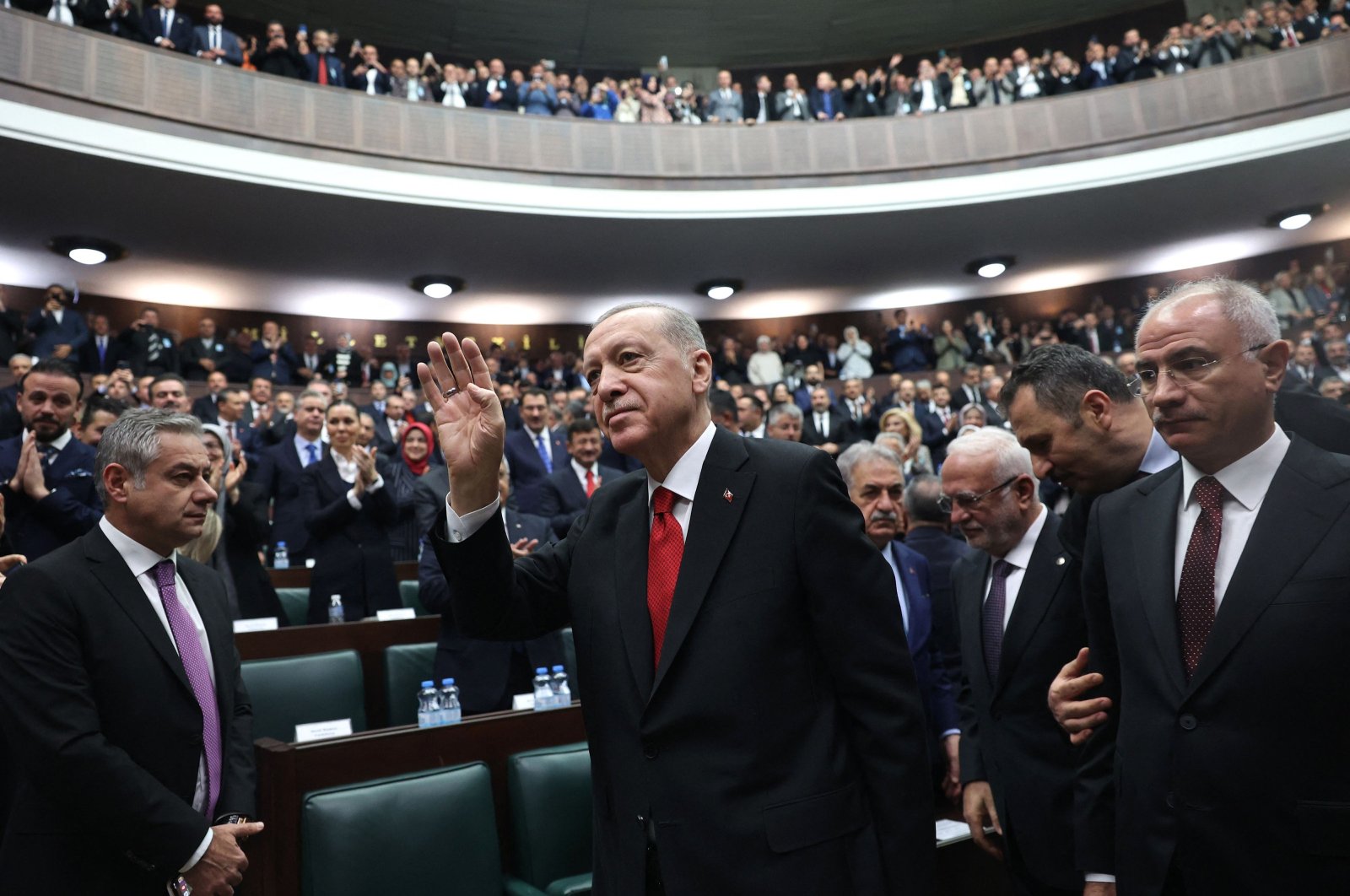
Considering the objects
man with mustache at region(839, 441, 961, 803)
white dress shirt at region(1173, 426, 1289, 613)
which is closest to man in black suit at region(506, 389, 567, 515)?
man with mustache at region(839, 441, 961, 803)

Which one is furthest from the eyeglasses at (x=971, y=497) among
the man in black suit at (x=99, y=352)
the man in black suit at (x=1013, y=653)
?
the man in black suit at (x=99, y=352)

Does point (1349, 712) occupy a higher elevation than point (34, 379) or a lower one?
lower

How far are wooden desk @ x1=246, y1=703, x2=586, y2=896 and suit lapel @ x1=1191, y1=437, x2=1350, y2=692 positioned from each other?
150cm

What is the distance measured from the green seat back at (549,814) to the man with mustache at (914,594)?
0.85 meters

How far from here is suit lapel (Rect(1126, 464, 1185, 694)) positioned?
122 cm

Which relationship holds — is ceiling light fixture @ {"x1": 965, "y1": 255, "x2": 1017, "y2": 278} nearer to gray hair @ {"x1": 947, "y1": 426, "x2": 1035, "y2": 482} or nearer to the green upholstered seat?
gray hair @ {"x1": 947, "y1": 426, "x2": 1035, "y2": 482}

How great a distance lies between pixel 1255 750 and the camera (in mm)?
1104

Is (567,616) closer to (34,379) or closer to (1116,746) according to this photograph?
(1116,746)

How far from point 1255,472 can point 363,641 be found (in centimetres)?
265

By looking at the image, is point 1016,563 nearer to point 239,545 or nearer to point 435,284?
point 239,545

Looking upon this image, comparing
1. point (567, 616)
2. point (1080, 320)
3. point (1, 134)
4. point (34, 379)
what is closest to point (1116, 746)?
point (567, 616)

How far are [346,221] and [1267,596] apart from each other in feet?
25.7

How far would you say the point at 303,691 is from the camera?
2615 millimetres

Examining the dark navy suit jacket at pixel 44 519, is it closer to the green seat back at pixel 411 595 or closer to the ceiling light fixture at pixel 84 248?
the green seat back at pixel 411 595
